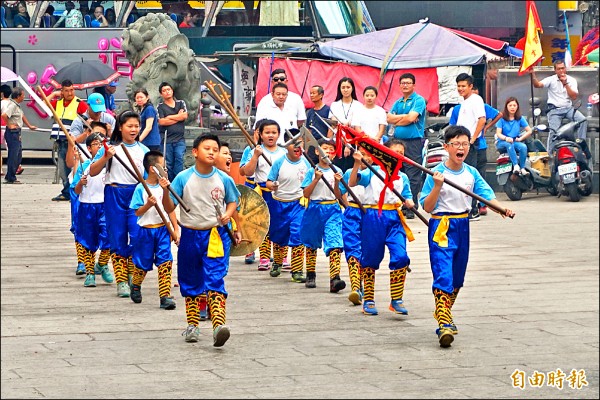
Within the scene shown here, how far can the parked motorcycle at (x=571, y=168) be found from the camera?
1744 centimetres

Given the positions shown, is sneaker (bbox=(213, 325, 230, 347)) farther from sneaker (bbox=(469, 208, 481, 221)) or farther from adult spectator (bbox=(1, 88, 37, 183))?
adult spectator (bbox=(1, 88, 37, 183))

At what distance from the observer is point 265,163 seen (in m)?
12.1

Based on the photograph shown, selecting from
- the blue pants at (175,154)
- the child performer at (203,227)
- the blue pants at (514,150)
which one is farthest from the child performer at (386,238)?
the blue pants at (514,150)

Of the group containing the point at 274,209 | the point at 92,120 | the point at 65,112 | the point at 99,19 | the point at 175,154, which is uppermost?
the point at 99,19

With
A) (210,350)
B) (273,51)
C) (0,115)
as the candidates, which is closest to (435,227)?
(210,350)

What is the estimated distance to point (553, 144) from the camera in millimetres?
18016

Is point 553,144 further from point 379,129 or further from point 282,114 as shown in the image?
point 282,114

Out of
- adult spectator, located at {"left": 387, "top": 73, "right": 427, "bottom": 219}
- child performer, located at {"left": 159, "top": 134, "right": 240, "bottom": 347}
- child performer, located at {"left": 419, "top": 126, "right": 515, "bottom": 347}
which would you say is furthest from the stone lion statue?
child performer, located at {"left": 419, "top": 126, "right": 515, "bottom": 347}

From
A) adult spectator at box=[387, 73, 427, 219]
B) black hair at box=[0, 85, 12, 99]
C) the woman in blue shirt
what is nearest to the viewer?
adult spectator at box=[387, 73, 427, 219]

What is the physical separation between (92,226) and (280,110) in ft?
9.39

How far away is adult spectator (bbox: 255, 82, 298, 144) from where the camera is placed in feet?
43.6

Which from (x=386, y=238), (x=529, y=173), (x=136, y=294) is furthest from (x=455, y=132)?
(x=529, y=173)

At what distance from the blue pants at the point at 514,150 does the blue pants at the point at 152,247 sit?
8.39m

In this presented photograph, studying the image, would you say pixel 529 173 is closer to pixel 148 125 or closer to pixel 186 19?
pixel 148 125
